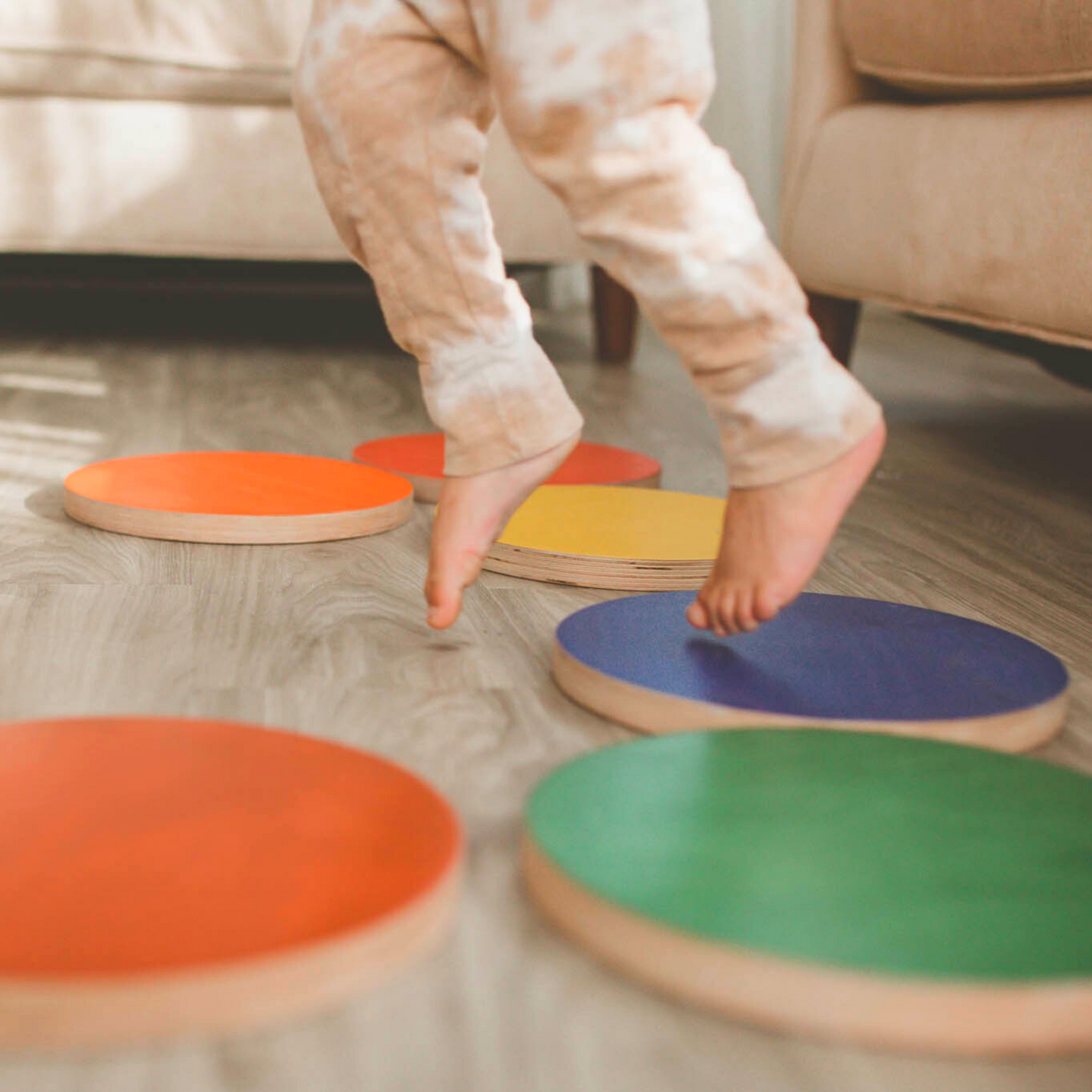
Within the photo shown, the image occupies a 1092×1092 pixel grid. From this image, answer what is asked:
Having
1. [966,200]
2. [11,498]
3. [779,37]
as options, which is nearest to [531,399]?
[11,498]

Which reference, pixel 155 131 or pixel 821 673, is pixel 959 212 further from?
pixel 155 131

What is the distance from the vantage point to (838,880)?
52cm

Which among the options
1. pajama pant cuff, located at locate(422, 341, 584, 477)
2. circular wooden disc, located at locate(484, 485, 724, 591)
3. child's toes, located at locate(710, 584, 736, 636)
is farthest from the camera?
circular wooden disc, located at locate(484, 485, 724, 591)

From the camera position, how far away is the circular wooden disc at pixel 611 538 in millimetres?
1012

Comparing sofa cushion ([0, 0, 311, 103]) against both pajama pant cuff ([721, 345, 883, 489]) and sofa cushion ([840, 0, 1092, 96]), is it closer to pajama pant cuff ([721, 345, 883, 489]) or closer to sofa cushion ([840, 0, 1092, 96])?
sofa cushion ([840, 0, 1092, 96])

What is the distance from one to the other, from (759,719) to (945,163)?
0.93 metres

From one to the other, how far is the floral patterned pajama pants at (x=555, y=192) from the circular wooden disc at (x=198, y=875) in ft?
1.02

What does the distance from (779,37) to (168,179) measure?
153 centimetres

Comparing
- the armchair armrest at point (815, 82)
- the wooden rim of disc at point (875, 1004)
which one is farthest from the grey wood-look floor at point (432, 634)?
the armchair armrest at point (815, 82)

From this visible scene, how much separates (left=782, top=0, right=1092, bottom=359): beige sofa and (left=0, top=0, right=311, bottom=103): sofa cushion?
2.59 feet

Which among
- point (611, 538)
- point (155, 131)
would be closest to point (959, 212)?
point (611, 538)

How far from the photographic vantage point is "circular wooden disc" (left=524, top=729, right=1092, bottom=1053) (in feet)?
1.50

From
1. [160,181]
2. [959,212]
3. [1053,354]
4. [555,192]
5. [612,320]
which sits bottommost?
[612,320]

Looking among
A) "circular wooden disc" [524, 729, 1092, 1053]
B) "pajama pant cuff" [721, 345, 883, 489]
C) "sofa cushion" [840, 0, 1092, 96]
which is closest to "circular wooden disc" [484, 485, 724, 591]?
"pajama pant cuff" [721, 345, 883, 489]
